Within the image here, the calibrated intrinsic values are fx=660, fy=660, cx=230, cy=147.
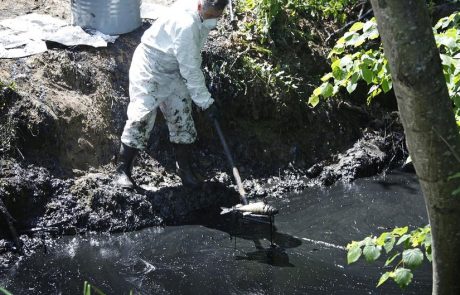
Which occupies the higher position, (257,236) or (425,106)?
(425,106)

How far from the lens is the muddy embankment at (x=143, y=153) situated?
658 centimetres

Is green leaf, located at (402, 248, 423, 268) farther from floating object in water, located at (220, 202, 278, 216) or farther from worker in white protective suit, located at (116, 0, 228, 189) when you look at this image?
worker in white protective suit, located at (116, 0, 228, 189)

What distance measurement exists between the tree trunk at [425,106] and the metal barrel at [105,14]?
6.00 m

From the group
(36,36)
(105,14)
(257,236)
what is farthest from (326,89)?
(36,36)

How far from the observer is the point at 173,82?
21.9 ft

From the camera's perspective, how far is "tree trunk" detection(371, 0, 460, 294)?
220cm

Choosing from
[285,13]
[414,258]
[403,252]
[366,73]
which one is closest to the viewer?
[414,258]

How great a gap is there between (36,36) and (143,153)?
1.89 meters

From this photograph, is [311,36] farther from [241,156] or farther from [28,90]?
[28,90]

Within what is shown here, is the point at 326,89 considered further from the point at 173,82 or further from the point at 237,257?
the point at 173,82

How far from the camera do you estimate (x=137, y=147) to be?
672 cm

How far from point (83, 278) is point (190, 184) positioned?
172cm

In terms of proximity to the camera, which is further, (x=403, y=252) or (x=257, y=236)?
(x=257, y=236)

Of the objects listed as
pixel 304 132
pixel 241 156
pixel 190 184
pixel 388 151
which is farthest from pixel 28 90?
pixel 388 151
